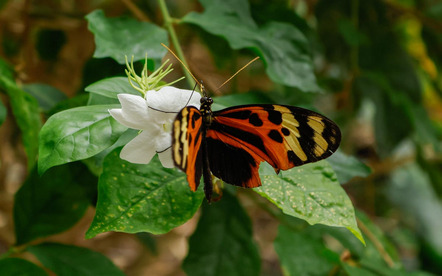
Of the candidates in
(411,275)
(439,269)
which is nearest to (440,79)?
A: (439,269)

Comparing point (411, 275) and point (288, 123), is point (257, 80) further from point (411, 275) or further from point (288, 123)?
point (288, 123)

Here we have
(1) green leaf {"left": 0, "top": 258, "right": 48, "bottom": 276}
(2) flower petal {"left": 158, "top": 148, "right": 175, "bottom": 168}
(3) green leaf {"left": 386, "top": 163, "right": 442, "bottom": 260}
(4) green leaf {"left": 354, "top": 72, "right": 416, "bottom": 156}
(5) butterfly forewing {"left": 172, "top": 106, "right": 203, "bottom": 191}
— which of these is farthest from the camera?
(3) green leaf {"left": 386, "top": 163, "right": 442, "bottom": 260}

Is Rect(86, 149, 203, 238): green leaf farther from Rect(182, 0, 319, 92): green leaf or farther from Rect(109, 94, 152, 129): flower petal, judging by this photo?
Rect(182, 0, 319, 92): green leaf

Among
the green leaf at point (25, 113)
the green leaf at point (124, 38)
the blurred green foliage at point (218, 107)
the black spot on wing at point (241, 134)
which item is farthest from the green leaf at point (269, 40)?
the green leaf at point (25, 113)

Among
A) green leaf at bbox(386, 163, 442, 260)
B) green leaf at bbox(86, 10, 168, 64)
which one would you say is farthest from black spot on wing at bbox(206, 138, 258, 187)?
green leaf at bbox(386, 163, 442, 260)

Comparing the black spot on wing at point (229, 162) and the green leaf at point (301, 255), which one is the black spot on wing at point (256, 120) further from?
the green leaf at point (301, 255)

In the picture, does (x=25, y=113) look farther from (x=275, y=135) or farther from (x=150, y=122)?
(x=275, y=135)

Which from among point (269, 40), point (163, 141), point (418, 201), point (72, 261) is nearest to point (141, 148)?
point (163, 141)

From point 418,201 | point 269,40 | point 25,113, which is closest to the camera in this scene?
point 25,113
